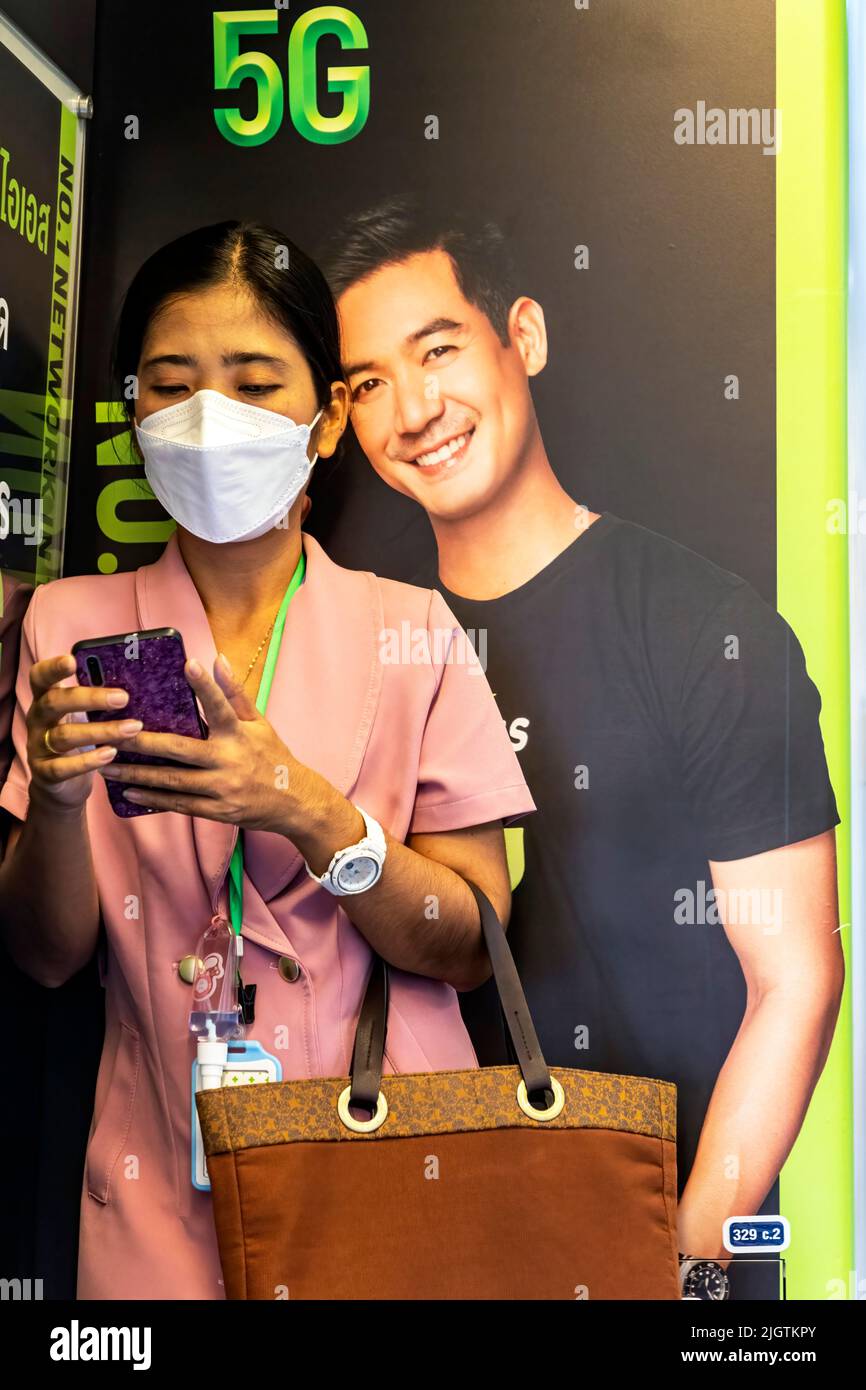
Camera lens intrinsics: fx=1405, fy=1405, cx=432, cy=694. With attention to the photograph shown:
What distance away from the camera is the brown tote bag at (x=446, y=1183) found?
1656 millimetres

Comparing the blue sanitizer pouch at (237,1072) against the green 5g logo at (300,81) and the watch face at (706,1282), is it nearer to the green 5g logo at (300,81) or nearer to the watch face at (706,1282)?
the watch face at (706,1282)

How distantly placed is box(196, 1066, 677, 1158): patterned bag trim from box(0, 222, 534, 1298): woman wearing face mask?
0.54ft

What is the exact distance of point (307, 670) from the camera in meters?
2.00

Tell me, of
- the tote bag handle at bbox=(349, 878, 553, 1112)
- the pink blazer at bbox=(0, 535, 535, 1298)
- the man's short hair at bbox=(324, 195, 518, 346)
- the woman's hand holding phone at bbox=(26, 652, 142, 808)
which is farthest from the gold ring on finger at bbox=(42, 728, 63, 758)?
the man's short hair at bbox=(324, 195, 518, 346)

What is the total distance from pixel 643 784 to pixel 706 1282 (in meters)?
0.72

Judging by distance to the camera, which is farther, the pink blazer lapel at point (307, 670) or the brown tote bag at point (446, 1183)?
the pink blazer lapel at point (307, 670)

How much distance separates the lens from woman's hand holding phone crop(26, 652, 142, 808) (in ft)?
5.35

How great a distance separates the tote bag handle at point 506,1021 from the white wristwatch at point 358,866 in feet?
0.55

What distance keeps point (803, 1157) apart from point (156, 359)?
1.49 meters

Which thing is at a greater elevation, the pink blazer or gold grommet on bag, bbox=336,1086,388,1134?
the pink blazer

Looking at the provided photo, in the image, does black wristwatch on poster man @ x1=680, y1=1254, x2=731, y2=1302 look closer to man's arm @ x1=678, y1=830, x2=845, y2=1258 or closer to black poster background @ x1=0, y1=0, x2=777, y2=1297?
man's arm @ x1=678, y1=830, x2=845, y2=1258

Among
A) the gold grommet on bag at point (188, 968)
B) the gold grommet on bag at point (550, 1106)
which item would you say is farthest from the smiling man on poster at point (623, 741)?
the gold grommet on bag at point (188, 968)

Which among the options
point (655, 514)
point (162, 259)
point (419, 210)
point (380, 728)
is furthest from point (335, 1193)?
point (419, 210)

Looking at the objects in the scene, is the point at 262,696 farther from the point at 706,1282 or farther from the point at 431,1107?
the point at 706,1282
